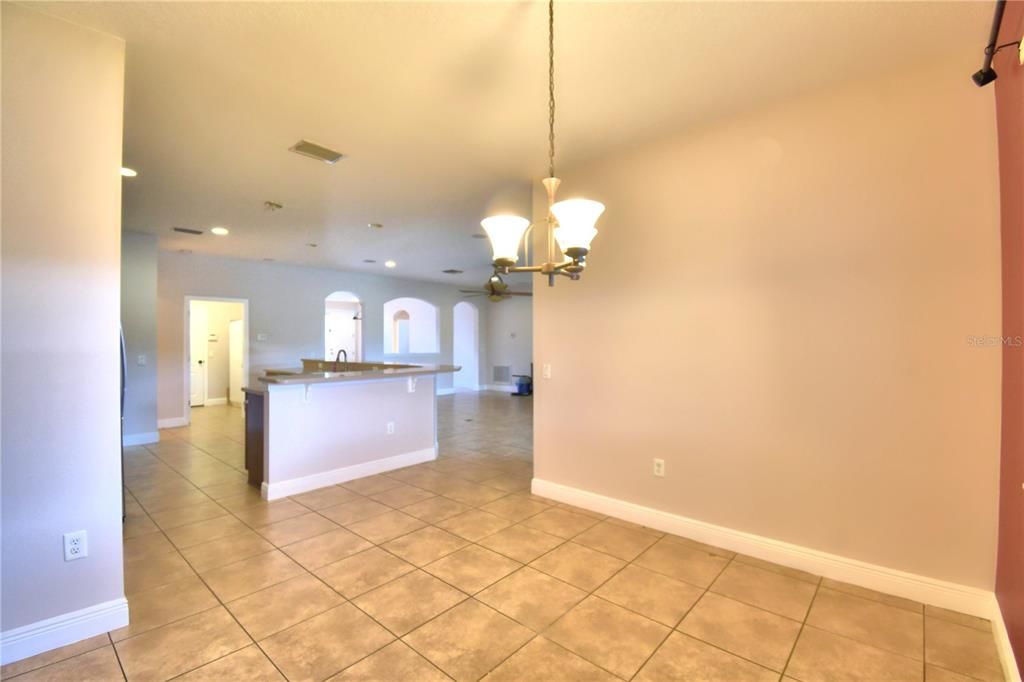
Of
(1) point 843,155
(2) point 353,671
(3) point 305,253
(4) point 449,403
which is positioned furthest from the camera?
(4) point 449,403

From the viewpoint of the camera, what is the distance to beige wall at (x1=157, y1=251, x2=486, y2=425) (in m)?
6.86

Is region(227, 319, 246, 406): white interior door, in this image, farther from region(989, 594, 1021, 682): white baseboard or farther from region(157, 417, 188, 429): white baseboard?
region(989, 594, 1021, 682): white baseboard

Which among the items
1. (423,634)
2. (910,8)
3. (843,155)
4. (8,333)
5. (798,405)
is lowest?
(423,634)

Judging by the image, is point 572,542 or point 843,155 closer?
point 843,155

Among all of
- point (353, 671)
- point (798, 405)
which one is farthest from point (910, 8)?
point (353, 671)

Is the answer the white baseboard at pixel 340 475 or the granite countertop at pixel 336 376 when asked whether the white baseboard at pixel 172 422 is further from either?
the white baseboard at pixel 340 475

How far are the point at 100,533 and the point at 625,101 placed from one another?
129 inches

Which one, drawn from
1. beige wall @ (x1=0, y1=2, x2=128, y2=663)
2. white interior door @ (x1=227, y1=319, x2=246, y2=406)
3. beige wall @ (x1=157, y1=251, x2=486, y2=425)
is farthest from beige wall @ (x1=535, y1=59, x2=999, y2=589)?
white interior door @ (x1=227, y1=319, x2=246, y2=406)

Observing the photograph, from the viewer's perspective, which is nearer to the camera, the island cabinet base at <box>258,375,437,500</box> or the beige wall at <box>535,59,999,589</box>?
the beige wall at <box>535,59,999,589</box>

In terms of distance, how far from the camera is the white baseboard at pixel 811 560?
2.18 metres

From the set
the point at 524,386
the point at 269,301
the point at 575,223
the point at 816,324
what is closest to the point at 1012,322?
the point at 816,324

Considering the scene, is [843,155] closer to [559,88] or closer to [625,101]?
[625,101]

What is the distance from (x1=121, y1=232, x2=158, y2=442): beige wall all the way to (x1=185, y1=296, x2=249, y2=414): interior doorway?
3.20m

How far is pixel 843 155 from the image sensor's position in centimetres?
245
